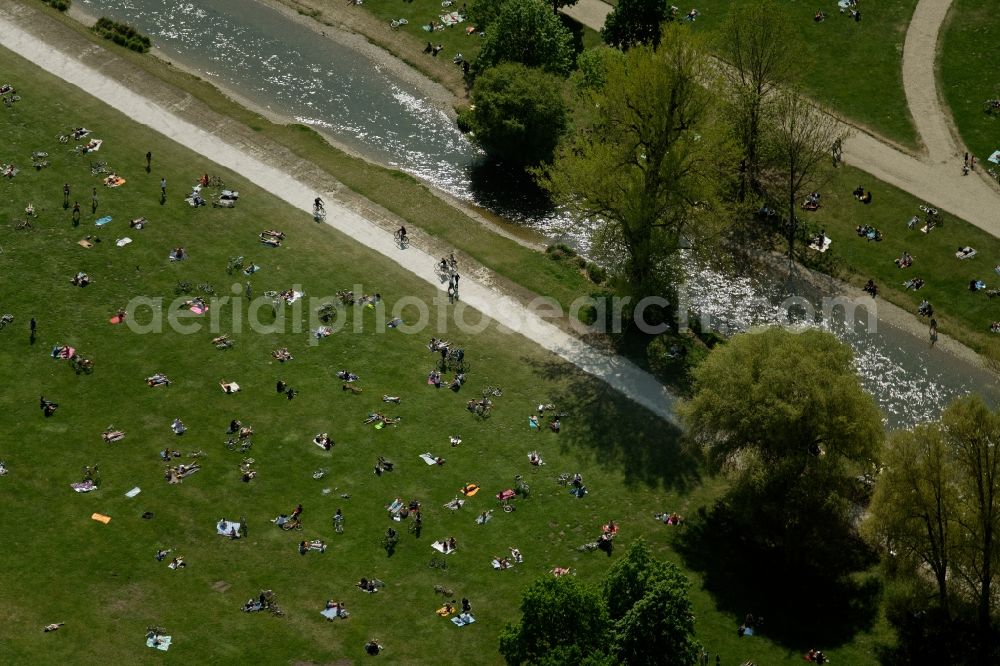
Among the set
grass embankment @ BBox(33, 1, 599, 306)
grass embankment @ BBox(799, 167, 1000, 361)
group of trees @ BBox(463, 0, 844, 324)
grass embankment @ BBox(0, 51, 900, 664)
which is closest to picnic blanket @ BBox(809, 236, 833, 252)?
grass embankment @ BBox(799, 167, 1000, 361)

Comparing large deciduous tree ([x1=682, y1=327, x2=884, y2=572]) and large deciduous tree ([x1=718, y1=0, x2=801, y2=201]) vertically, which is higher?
large deciduous tree ([x1=718, y1=0, x2=801, y2=201])

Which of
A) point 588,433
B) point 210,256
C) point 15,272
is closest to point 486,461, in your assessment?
point 588,433

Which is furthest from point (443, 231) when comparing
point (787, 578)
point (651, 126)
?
point (787, 578)

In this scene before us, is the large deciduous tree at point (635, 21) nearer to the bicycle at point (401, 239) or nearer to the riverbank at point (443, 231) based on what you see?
the riverbank at point (443, 231)

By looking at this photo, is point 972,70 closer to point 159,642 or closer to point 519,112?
point 519,112

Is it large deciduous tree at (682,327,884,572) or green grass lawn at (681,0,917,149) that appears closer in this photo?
large deciduous tree at (682,327,884,572)

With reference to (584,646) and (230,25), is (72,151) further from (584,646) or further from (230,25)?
(584,646)

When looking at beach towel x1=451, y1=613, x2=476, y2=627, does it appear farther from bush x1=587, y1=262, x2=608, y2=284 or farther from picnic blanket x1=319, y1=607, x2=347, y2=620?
bush x1=587, y1=262, x2=608, y2=284
